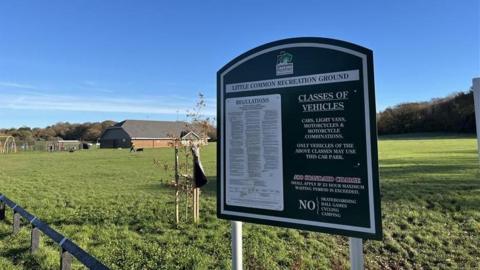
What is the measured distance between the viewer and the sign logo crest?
143 inches

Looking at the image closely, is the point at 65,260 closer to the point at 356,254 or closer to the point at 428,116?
the point at 356,254

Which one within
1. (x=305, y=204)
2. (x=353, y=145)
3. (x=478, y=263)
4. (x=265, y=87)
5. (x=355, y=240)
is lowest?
(x=478, y=263)

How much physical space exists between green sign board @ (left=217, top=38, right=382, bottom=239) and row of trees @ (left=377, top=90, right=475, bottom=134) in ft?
298

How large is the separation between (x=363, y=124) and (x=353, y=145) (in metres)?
0.18

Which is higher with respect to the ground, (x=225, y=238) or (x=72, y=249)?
(x=72, y=249)

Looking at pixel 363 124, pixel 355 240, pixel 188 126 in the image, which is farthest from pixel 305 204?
pixel 188 126

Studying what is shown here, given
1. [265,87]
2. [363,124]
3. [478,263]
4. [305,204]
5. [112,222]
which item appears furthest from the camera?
[112,222]

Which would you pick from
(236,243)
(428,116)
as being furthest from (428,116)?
(236,243)

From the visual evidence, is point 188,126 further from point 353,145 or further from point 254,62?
point 353,145

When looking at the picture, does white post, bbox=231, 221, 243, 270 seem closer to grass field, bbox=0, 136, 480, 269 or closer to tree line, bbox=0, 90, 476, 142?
grass field, bbox=0, 136, 480, 269

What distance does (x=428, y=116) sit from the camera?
92.1m

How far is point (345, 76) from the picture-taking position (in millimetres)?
3279

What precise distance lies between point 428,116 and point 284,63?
97.4 metres

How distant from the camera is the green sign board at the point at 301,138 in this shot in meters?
3.18
